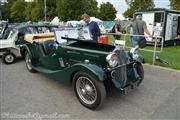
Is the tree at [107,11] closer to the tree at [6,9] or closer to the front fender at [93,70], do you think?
the tree at [6,9]

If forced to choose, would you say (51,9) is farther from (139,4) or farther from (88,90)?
(88,90)

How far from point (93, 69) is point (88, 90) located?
467mm

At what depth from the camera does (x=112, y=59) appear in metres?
3.64

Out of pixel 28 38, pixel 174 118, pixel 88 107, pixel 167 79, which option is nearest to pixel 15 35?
pixel 28 38

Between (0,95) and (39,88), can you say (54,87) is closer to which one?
(39,88)

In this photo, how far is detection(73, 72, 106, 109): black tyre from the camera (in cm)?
348

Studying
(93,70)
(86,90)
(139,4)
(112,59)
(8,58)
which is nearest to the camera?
(93,70)

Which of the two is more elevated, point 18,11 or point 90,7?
point 18,11

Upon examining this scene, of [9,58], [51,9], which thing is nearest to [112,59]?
[9,58]

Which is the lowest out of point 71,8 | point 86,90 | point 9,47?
point 86,90

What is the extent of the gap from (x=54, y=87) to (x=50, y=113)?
1273 millimetres

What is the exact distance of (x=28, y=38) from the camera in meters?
7.07

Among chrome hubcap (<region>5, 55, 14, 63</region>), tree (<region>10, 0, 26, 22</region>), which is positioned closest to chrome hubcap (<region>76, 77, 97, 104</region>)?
chrome hubcap (<region>5, 55, 14, 63</region>)

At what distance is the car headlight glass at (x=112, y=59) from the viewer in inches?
141
